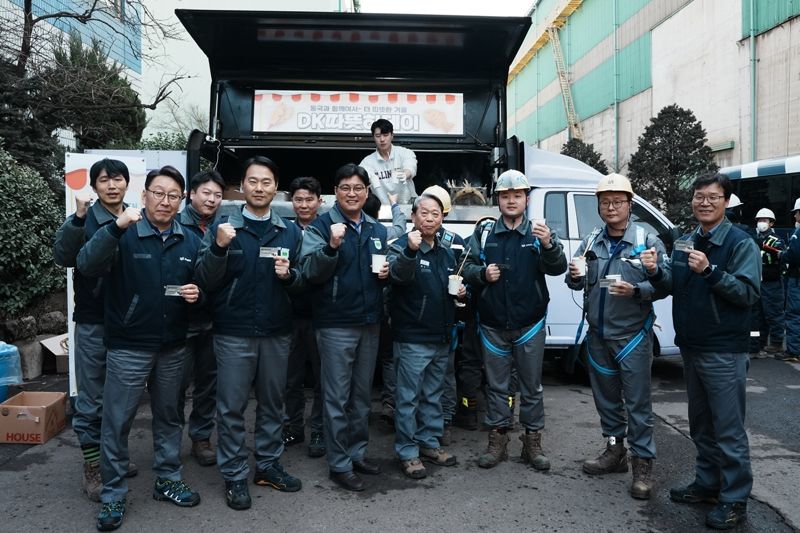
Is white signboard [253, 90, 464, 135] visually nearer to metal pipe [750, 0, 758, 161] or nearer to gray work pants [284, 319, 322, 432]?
gray work pants [284, 319, 322, 432]

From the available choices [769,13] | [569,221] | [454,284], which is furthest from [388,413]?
[769,13]

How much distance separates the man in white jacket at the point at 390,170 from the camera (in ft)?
18.7

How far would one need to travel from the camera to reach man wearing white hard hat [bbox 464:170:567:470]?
4.28m

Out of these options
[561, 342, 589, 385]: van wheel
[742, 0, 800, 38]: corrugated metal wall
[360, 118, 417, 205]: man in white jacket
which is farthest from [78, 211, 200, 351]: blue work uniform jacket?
[742, 0, 800, 38]: corrugated metal wall

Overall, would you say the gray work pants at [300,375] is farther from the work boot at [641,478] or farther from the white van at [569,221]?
the white van at [569,221]

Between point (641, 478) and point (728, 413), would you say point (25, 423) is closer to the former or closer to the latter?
point (641, 478)

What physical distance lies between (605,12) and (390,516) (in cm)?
3100

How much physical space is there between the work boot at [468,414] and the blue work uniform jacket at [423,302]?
1106mm

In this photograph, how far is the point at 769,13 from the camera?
1675 centimetres

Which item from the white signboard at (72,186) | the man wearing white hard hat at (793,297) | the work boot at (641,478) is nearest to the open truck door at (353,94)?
the white signboard at (72,186)

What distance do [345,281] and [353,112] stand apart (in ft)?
9.72

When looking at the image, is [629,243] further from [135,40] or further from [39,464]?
[135,40]

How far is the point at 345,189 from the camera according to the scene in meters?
4.00

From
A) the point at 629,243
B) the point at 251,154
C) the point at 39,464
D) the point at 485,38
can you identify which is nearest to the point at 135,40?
the point at 251,154
